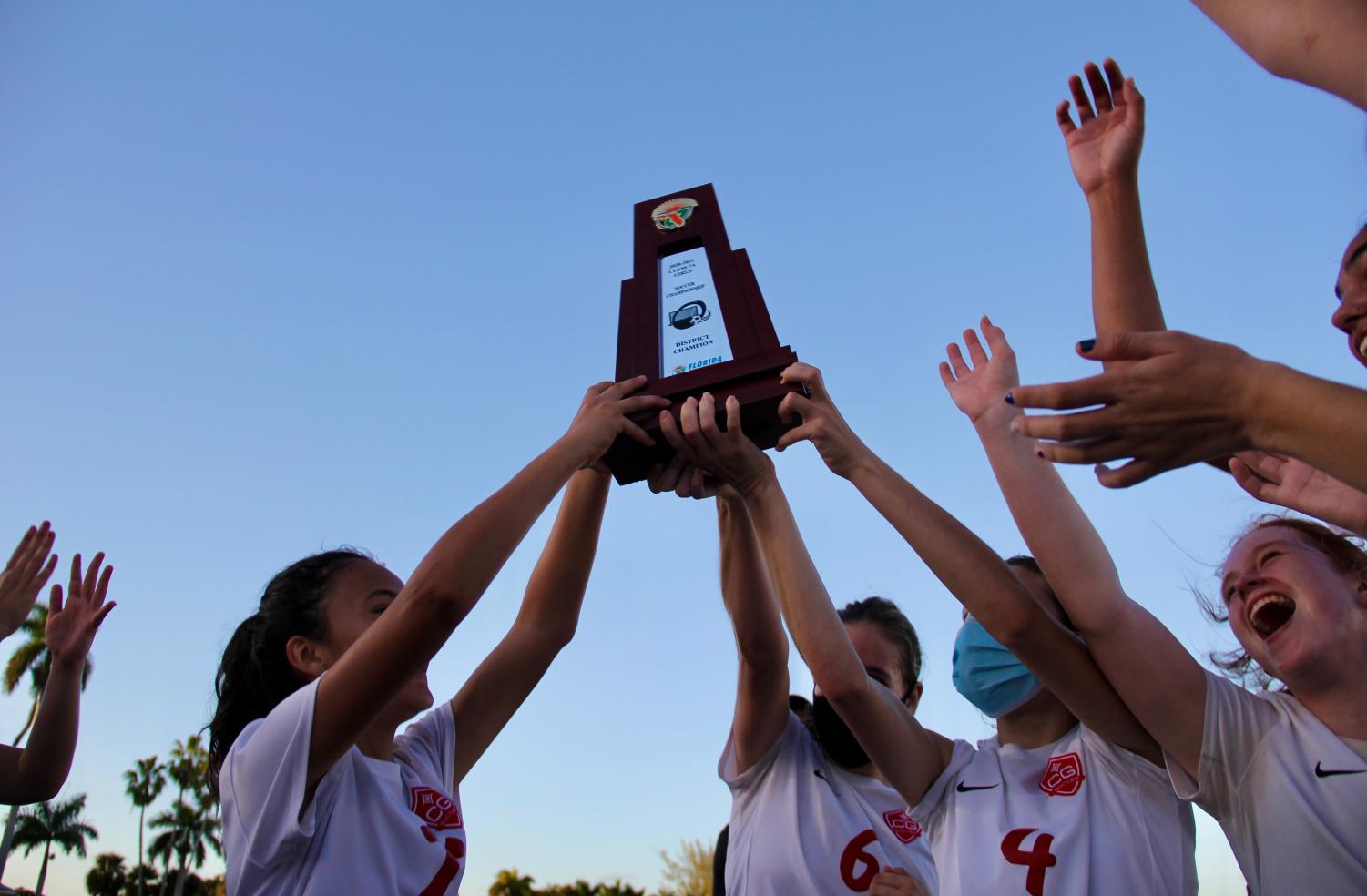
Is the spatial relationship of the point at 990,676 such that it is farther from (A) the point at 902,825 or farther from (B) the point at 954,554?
(A) the point at 902,825

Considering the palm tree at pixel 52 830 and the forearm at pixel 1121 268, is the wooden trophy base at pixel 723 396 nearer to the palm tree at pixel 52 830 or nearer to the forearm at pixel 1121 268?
the forearm at pixel 1121 268

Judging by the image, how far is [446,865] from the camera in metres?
3.12

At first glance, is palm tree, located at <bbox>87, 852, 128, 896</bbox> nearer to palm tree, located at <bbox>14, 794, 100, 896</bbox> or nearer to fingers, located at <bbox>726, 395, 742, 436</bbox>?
palm tree, located at <bbox>14, 794, 100, 896</bbox>

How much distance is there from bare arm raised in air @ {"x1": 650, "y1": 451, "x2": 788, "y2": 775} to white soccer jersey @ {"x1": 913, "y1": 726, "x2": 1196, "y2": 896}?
71cm

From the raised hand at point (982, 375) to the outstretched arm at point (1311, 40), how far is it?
1.46m

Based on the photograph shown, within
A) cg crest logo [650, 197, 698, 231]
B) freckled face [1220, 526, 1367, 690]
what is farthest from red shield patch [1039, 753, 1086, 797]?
cg crest logo [650, 197, 698, 231]

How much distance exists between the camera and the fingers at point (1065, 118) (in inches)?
139

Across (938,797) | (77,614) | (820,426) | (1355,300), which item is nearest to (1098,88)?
(1355,300)

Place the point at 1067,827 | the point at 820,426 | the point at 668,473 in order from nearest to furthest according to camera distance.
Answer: the point at 1067,827 < the point at 820,426 < the point at 668,473

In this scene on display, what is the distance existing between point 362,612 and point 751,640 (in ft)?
4.92

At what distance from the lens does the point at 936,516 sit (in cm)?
335

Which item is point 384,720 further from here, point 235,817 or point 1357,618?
point 1357,618

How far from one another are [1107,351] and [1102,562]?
1.33 meters

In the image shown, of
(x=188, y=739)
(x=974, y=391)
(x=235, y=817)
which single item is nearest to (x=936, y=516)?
(x=974, y=391)
